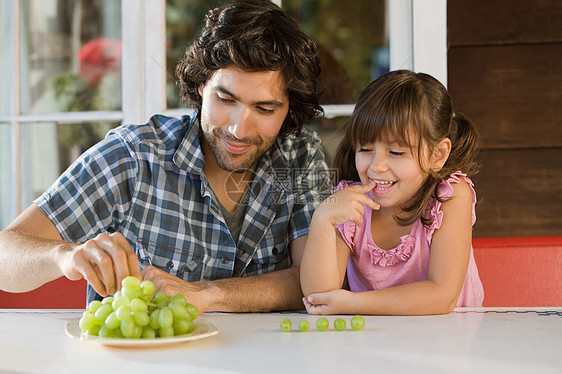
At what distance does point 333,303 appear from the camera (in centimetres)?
137

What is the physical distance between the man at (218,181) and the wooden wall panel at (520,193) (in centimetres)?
68

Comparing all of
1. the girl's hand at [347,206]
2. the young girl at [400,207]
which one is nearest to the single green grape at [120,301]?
the young girl at [400,207]

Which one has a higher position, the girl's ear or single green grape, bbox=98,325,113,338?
the girl's ear

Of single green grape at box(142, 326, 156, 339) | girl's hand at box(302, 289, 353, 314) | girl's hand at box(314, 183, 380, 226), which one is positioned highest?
girl's hand at box(314, 183, 380, 226)

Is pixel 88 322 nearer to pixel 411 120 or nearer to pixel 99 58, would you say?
pixel 411 120

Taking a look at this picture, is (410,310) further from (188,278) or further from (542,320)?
(188,278)

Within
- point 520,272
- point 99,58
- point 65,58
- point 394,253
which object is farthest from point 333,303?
point 65,58

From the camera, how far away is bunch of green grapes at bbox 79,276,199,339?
3.26 feet

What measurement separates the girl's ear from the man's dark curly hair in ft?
1.38

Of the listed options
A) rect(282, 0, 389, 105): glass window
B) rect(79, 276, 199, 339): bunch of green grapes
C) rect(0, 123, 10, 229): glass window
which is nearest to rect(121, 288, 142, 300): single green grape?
rect(79, 276, 199, 339): bunch of green grapes

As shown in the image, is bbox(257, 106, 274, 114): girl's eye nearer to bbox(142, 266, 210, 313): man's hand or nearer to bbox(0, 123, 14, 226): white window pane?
bbox(142, 266, 210, 313): man's hand

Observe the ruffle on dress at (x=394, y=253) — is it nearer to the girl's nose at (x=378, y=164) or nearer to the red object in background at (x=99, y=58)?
the girl's nose at (x=378, y=164)

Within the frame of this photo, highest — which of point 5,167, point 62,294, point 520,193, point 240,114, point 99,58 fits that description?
point 99,58

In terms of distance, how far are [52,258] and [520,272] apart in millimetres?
1323
